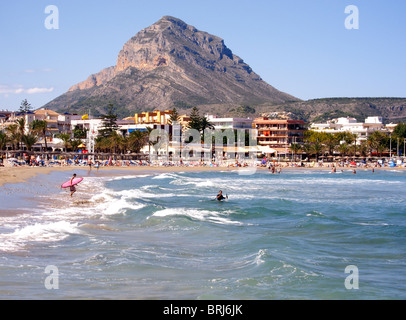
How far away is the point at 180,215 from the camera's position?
20.0m

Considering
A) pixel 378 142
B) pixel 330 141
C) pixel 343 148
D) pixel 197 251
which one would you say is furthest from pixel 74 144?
pixel 197 251

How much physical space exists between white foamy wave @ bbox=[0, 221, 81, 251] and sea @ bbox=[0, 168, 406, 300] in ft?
0.09

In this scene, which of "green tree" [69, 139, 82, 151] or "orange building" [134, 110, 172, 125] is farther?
"orange building" [134, 110, 172, 125]

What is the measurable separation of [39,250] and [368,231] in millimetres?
11220

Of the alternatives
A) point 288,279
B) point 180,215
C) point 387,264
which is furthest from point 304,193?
point 288,279

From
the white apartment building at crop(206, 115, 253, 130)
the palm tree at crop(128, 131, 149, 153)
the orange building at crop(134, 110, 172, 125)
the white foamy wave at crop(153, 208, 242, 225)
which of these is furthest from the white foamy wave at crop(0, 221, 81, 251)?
the orange building at crop(134, 110, 172, 125)

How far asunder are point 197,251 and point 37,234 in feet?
15.9

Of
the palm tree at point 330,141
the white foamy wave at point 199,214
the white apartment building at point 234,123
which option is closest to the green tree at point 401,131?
the palm tree at point 330,141

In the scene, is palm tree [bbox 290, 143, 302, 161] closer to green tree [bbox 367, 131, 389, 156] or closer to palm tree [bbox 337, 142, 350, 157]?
palm tree [bbox 337, 142, 350, 157]

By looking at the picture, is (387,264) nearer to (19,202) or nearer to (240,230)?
(240,230)

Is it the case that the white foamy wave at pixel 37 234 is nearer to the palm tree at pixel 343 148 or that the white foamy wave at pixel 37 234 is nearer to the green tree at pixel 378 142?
the palm tree at pixel 343 148

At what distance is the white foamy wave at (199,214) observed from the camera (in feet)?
63.9

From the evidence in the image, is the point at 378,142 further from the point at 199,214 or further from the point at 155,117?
the point at 199,214

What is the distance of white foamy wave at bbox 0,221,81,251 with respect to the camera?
1311 centimetres
